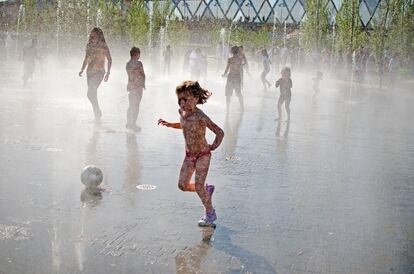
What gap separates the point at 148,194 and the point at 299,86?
25458 mm

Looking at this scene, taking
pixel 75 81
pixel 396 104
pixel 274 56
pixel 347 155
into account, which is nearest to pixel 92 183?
pixel 347 155

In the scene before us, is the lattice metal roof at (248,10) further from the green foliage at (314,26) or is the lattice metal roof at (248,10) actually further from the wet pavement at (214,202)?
the wet pavement at (214,202)

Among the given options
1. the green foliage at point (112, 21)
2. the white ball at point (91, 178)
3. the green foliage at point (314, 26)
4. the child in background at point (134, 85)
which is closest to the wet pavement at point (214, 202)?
the white ball at point (91, 178)

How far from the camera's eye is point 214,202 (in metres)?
6.63

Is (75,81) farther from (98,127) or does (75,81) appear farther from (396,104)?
(98,127)

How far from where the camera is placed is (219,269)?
457cm

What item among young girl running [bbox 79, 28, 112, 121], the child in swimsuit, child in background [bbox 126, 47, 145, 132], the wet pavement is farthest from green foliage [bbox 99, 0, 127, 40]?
the child in swimsuit

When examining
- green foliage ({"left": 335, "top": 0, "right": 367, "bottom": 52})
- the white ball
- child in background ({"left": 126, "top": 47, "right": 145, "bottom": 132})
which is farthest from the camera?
green foliage ({"left": 335, "top": 0, "right": 367, "bottom": 52})

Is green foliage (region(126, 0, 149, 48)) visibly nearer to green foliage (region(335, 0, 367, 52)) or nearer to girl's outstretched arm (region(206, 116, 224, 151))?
green foliage (region(335, 0, 367, 52))

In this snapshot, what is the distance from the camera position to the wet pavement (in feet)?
15.7

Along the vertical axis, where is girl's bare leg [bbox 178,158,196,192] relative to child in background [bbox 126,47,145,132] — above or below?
below

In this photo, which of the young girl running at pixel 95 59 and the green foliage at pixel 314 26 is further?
the green foliage at pixel 314 26

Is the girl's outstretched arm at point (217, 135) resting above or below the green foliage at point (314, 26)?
below

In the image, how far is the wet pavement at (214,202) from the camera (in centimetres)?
478
